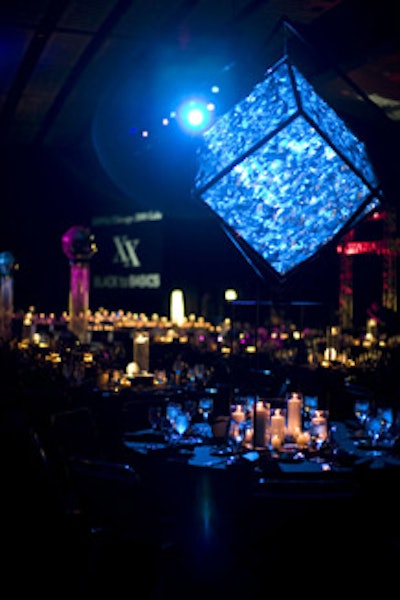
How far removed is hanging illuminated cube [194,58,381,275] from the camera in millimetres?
2590

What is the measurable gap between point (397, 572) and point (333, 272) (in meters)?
9.79

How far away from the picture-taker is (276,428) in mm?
3230

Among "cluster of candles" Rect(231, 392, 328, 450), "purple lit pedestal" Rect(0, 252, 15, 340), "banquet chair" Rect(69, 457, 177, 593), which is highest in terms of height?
"purple lit pedestal" Rect(0, 252, 15, 340)

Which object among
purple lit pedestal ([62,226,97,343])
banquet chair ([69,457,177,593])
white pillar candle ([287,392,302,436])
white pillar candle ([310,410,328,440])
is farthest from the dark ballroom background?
purple lit pedestal ([62,226,97,343])

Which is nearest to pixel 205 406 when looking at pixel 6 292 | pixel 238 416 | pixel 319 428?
pixel 238 416

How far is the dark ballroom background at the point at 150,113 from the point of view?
602 centimetres

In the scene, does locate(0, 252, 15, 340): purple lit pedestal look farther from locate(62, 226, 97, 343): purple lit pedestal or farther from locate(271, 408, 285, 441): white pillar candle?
locate(271, 408, 285, 441): white pillar candle

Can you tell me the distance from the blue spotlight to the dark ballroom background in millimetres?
151

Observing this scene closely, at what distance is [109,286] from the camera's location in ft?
44.0

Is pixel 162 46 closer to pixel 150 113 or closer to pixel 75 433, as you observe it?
pixel 150 113

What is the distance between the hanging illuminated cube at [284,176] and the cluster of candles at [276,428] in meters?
0.74

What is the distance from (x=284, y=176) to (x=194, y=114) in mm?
6535

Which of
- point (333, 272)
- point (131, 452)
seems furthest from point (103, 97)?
point (131, 452)

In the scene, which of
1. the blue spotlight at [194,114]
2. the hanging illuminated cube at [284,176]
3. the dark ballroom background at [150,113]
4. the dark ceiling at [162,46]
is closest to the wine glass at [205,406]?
the dark ballroom background at [150,113]
